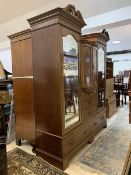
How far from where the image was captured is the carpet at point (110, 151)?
218 centimetres

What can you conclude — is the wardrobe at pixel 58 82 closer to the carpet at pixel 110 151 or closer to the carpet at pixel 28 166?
the carpet at pixel 28 166

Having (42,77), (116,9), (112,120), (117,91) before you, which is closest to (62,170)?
(42,77)

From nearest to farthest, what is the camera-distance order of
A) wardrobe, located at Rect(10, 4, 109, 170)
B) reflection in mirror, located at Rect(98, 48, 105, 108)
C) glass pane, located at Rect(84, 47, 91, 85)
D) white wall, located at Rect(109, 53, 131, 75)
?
wardrobe, located at Rect(10, 4, 109, 170) < glass pane, located at Rect(84, 47, 91, 85) < reflection in mirror, located at Rect(98, 48, 105, 108) < white wall, located at Rect(109, 53, 131, 75)

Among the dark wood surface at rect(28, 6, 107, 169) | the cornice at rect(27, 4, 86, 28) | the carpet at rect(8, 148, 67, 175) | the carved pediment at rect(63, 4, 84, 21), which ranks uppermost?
the carved pediment at rect(63, 4, 84, 21)

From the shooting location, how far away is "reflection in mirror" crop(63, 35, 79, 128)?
2.23 metres

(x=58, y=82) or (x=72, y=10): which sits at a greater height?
(x=72, y=10)

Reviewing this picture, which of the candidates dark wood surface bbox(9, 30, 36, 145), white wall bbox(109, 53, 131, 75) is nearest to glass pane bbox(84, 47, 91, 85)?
dark wood surface bbox(9, 30, 36, 145)

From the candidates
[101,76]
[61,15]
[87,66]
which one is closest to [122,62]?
[101,76]

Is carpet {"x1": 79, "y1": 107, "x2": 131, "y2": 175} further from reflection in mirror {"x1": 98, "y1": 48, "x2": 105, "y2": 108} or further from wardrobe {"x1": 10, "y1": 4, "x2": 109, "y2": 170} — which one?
reflection in mirror {"x1": 98, "y1": 48, "x2": 105, "y2": 108}

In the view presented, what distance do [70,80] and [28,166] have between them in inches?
51.2

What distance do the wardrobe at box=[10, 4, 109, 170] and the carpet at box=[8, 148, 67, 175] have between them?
0.08 metres

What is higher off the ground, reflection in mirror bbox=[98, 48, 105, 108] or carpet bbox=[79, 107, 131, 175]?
reflection in mirror bbox=[98, 48, 105, 108]

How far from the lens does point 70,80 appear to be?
2359 millimetres

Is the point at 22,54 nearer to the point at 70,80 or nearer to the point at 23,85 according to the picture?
the point at 23,85
